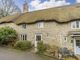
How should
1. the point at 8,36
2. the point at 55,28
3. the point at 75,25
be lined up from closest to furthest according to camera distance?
the point at 75,25, the point at 55,28, the point at 8,36

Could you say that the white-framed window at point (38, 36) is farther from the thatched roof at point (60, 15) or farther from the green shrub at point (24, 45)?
the thatched roof at point (60, 15)

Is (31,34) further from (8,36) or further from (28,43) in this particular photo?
(8,36)

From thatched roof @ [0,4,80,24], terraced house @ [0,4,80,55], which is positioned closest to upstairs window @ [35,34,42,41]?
terraced house @ [0,4,80,55]

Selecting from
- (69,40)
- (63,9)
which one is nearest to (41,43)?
(69,40)

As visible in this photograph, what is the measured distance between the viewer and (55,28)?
97.2ft

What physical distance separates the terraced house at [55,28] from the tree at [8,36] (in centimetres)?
100

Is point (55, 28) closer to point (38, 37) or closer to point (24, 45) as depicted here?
point (38, 37)

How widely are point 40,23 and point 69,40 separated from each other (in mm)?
6483

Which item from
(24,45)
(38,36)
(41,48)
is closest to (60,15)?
(38,36)

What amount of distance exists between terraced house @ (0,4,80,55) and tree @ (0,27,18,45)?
1.00 metres

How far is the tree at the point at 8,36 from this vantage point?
115 feet

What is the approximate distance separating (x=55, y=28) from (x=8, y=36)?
988 centimetres

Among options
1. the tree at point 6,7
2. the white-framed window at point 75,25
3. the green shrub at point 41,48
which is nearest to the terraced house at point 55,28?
the white-framed window at point 75,25

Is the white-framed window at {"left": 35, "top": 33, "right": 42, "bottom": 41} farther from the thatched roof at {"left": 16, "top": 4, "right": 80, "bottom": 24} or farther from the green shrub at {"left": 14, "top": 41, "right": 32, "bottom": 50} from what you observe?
the thatched roof at {"left": 16, "top": 4, "right": 80, "bottom": 24}
